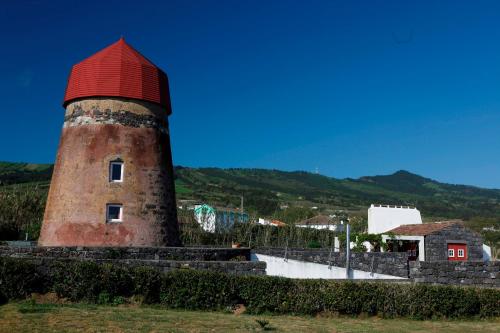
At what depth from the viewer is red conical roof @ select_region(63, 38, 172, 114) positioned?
20672 millimetres

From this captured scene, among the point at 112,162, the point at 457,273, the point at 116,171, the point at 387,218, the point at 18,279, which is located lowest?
the point at 18,279

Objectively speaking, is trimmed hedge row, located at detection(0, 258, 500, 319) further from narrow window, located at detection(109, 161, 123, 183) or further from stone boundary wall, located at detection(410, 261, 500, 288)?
narrow window, located at detection(109, 161, 123, 183)

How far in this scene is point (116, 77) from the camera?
20.8 meters

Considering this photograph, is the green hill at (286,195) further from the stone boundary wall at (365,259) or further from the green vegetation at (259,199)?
the stone boundary wall at (365,259)

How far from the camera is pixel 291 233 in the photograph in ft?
149

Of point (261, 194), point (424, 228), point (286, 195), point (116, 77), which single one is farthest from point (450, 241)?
point (286, 195)

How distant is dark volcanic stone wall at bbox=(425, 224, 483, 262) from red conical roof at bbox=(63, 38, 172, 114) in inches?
814

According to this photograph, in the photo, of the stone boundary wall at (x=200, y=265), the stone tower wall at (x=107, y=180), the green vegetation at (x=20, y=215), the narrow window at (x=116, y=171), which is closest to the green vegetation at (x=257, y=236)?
the green vegetation at (x=20, y=215)

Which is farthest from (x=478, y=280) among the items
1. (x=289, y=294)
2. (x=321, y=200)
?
(x=321, y=200)

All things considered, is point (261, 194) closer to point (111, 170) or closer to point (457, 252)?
point (457, 252)

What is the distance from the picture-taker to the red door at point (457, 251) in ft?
110

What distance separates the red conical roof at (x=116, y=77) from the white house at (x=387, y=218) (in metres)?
23.6

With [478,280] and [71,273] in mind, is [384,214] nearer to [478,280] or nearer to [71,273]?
[478,280]

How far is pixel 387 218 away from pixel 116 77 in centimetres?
2668
